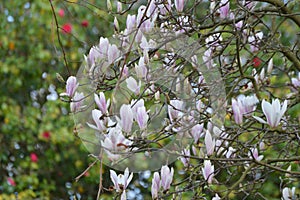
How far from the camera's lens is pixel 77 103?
121 centimetres

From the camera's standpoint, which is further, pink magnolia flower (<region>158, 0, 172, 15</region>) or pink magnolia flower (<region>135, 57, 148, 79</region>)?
pink magnolia flower (<region>158, 0, 172, 15</region>)

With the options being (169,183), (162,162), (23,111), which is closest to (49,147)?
(23,111)

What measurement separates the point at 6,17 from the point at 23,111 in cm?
50

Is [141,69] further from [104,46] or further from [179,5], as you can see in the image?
[179,5]

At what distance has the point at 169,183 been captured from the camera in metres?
1.19

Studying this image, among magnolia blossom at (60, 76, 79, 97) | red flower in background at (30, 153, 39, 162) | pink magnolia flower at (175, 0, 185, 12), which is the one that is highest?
pink magnolia flower at (175, 0, 185, 12)

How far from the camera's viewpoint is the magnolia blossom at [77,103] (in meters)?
1.21

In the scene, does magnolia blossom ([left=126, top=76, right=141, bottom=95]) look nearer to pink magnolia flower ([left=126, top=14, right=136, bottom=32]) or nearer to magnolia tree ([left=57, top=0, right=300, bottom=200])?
magnolia tree ([left=57, top=0, right=300, bottom=200])

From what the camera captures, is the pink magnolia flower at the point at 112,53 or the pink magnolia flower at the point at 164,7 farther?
the pink magnolia flower at the point at 164,7

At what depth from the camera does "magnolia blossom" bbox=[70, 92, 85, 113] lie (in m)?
1.21

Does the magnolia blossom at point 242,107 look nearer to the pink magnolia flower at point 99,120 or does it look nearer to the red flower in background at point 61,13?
the pink magnolia flower at point 99,120

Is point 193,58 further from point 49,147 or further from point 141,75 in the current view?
point 49,147

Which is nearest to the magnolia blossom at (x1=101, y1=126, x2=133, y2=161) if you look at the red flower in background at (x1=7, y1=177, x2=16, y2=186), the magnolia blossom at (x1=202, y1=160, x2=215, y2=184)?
the magnolia blossom at (x1=202, y1=160, x2=215, y2=184)

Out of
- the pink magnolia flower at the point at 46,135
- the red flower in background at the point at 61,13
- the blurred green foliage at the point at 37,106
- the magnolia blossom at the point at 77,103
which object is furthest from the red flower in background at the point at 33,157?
the magnolia blossom at the point at 77,103
